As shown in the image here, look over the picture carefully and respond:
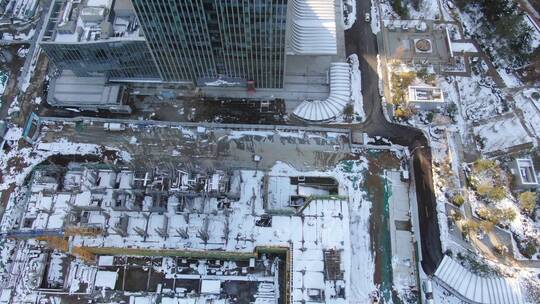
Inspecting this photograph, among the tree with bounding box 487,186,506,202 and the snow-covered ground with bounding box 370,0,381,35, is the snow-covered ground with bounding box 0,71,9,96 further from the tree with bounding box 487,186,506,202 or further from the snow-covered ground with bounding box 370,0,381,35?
the tree with bounding box 487,186,506,202

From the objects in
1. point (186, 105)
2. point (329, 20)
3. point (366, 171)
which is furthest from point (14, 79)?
point (366, 171)

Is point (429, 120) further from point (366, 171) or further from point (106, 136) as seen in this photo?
point (106, 136)

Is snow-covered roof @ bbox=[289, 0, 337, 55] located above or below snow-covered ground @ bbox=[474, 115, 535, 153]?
above

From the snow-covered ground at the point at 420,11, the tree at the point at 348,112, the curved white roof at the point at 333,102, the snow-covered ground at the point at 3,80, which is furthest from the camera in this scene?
the snow-covered ground at the point at 420,11

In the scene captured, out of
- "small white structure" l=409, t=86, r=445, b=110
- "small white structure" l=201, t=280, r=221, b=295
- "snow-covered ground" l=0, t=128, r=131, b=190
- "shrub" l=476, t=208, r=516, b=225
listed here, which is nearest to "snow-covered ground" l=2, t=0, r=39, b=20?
"snow-covered ground" l=0, t=128, r=131, b=190

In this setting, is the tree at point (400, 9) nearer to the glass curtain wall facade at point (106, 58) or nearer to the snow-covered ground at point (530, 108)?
the snow-covered ground at point (530, 108)

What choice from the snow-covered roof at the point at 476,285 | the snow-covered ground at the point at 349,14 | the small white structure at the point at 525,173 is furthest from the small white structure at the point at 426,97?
the snow-covered roof at the point at 476,285
